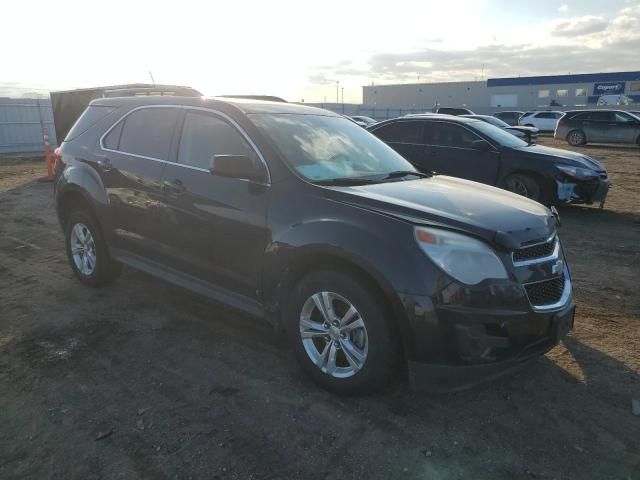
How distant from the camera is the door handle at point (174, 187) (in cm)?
392

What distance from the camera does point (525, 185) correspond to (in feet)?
28.9

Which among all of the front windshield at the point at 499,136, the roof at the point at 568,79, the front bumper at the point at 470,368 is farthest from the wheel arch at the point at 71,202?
the roof at the point at 568,79

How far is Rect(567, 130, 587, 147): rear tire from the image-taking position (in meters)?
24.0

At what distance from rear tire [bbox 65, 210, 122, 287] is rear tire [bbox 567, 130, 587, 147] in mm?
24387

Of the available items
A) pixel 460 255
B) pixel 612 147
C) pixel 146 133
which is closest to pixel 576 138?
pixel 612 147

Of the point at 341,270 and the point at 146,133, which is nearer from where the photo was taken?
the point at 341,270

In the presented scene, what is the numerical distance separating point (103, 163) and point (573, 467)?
436cm

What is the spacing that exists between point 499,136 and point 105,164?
713 centimetres

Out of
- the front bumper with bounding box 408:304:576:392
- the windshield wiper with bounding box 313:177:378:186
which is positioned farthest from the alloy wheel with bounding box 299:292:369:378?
the windshield wiper with bounding box 313:177:378:186

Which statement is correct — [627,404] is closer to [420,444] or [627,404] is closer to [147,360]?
[420,444]

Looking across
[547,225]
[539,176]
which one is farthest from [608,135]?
[547,225]

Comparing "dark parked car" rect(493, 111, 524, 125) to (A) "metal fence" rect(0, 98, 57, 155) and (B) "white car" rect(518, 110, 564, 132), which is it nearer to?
(B) "white car" rect(518, 110, 564, 132)

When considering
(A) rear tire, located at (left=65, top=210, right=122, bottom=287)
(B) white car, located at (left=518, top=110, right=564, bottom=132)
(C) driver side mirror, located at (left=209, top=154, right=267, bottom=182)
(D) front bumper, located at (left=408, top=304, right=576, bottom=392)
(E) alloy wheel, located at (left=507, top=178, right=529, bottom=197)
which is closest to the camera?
(D) front bumper, located at (left=408, top=304, right=576, bottom=392)

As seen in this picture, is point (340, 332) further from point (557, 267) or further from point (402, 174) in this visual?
point (402, 174)
